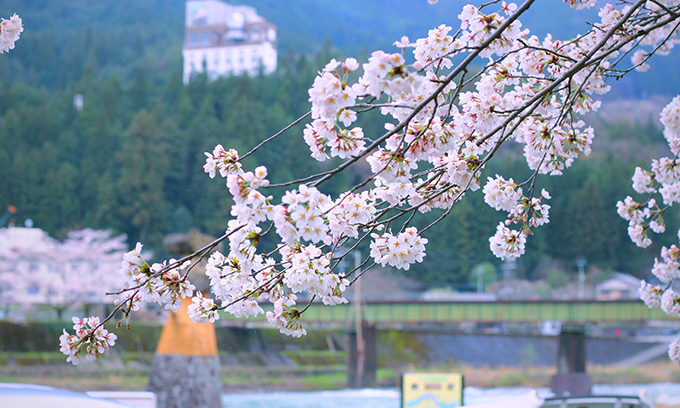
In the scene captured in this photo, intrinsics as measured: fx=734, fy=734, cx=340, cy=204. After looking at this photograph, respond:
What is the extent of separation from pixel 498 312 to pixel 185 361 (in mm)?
18322

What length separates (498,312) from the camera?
2739 cm

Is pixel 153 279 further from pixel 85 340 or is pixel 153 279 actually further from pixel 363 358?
pixel 363 358

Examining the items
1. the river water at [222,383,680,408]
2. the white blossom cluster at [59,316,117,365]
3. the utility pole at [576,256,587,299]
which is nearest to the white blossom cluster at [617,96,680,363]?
the white blossom cluster at [59,316,117,365]

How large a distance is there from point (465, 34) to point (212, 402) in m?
10.1

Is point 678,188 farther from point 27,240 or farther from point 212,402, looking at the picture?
point 27,240

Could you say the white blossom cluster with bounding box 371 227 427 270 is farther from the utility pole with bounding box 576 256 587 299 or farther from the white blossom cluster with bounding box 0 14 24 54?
the utility pole with bounding box 576 256 587 299

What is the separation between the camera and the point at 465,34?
235cm

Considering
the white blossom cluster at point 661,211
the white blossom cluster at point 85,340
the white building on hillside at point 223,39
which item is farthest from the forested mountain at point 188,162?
the white blossom cluster at point 85,340

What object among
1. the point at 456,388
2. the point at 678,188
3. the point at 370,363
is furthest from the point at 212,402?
the point at 370,363

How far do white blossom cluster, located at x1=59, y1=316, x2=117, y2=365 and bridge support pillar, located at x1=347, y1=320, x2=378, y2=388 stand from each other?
24.8 meters

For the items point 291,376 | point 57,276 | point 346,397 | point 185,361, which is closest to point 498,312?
point 346,397

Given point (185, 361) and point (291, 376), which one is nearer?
point (185, 361)

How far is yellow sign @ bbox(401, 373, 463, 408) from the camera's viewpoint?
7758 millimetres

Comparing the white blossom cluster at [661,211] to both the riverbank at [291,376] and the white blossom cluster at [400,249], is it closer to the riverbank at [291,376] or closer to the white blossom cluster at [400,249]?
the white blossom cluster at [400,249]
